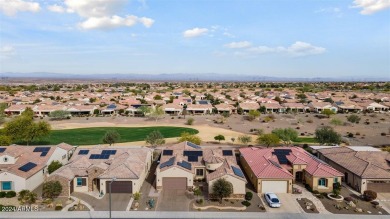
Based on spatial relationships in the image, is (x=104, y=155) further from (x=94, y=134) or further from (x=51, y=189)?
(x=94, y=134)

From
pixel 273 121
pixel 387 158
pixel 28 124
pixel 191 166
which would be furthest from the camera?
pixel 273 121

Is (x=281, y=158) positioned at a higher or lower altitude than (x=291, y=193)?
higher

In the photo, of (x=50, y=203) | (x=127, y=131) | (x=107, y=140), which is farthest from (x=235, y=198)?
(x=127, y=131)

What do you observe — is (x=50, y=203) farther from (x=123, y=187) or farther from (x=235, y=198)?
(x=235, y=198)

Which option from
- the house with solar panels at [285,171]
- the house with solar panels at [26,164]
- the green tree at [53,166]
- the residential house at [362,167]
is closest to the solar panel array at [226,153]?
the house with solar panels at [285,171]

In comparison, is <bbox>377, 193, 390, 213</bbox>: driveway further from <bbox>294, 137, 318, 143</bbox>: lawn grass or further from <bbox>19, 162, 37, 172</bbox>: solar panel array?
<bbox>19, 162, 37, 172</bbox>: solar panel array

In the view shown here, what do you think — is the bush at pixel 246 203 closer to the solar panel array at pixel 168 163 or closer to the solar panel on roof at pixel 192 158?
the solar panel array at pixel 168 163

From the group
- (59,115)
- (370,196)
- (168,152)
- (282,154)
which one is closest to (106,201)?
(168,152)
